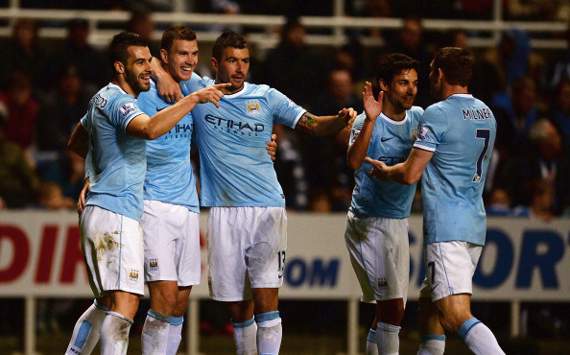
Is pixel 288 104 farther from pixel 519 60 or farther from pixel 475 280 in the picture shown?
pixel 519 60

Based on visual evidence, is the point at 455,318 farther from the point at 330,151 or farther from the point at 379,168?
the point at 330,151

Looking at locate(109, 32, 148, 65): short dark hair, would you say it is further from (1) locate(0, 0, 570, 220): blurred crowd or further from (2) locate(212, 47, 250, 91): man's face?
(1) locate(0, 0, 570, 220): blurred crowd

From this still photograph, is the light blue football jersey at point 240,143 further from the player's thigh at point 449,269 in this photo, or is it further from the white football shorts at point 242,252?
the player's thigh at point 449,269

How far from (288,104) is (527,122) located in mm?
6001

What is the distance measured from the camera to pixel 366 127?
945cm

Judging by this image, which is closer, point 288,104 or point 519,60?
point 288,104

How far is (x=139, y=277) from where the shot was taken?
891cm

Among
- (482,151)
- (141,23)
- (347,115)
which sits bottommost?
(482,151)

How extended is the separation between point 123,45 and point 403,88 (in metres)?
2.13

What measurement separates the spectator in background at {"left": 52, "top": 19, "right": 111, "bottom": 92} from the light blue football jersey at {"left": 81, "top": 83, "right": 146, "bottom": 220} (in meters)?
5.61

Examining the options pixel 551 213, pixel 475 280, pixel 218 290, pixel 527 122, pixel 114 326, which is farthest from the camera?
pixel 527 122

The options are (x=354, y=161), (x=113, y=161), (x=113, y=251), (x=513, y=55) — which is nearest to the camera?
(x=113, y=251)

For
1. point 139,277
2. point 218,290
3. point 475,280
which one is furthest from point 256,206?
point 475,280

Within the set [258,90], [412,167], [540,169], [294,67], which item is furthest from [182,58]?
[540,169]
